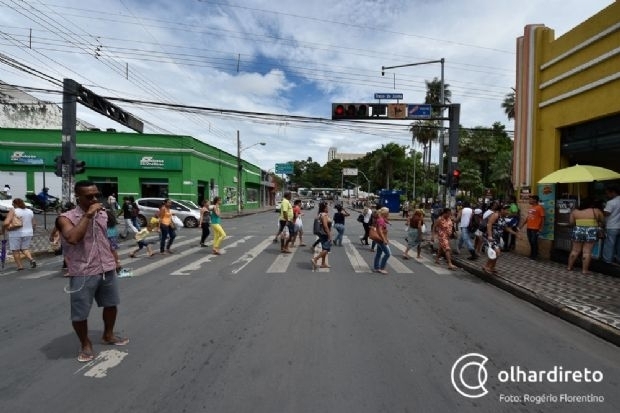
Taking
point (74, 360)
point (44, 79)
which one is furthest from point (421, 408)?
point (44, 79)

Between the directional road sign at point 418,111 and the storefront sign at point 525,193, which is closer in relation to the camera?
the storefront sign at point 525,193

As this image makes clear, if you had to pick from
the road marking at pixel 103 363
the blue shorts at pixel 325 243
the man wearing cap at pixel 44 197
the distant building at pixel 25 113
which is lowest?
the road marking at pixel 103 363

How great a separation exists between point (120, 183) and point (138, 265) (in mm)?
25041

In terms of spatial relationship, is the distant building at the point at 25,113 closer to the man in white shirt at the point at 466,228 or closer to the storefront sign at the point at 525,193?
the man in white shirt at the point at 466,228

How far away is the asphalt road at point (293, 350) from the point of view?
3197 millimetres

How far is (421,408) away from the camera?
10.1ft

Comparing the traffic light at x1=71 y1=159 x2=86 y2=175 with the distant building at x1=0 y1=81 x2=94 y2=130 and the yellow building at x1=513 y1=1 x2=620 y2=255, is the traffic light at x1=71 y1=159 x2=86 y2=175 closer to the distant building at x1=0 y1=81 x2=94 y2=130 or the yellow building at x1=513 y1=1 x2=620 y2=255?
the yellow building at x1=513 y1=1 x2=620 y2=255

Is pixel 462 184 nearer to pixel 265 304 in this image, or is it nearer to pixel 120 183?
pixel 120 183

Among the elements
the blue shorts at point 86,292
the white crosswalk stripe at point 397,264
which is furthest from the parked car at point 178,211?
the blue shorts at point 86,292

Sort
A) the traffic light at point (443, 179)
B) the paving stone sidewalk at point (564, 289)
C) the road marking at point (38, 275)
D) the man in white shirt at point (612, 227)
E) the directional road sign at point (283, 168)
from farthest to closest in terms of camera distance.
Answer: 1. the directional road sign at point (283, 168)
2. the traffic light at point (443, 179)
3. the road marking at point (38, 275)
4. the man in white shirt at point (612, 227)
5. the paving stone sidewalk at point (564, 289)

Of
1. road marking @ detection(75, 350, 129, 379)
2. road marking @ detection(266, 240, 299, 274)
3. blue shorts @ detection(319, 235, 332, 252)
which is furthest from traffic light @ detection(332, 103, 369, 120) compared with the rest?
road marking @ detection(75, 350, 129, 379)

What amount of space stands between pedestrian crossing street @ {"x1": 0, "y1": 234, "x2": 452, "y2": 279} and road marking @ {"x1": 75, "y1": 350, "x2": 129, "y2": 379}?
456 centimetres

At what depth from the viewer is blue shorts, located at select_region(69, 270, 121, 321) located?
386 cm

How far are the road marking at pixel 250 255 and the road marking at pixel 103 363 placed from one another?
4801mm
